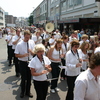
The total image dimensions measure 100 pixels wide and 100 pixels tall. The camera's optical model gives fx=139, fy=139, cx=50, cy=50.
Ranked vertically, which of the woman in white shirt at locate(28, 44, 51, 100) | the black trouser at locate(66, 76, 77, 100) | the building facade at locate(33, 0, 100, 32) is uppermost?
the building facade at locate(33, 0, 100, 32)

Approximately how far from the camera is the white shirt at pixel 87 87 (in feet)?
5.91

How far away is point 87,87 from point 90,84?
2.2 inches

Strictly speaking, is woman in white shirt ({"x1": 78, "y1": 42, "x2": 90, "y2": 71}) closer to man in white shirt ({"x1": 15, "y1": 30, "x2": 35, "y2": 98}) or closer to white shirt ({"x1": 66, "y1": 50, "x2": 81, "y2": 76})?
white shirt ({"x1": 66, "y1": 50, "x2": 81, "y2": 76})

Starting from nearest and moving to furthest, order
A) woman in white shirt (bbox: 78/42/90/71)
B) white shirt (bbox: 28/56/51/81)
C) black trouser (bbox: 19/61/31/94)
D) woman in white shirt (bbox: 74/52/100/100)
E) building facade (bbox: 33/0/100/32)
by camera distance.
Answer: woman in white shirt (bbox: 74/52/100/100) < white shirt (bbox: 28/56/51/81) < black trouser (bbox: 19/61/31/94) < woman in white shirt (bbox: 78/42/90/71) < building facade (bbox: 33/0/100/32)

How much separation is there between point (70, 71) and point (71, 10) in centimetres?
2477

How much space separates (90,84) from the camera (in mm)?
1817

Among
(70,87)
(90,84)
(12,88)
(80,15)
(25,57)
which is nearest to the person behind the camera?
(90,84)

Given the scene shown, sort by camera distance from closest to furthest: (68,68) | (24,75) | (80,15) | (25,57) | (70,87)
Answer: (70,87)
(68,68)
(24,75)
(25,57)
(80,15)

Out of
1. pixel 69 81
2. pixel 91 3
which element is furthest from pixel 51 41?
pixel 91 3

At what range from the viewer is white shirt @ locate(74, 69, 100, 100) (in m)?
1.80

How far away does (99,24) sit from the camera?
15664 mm

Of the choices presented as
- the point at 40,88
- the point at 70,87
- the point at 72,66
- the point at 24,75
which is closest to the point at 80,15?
the point at 24,75

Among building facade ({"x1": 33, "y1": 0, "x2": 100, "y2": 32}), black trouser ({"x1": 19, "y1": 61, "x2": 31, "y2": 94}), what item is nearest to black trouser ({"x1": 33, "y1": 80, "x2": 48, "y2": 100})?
black trouser ({"x1": 19, "y1": 61, "x2": 31, "y2": 94})

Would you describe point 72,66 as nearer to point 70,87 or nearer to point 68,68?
point 68,68
